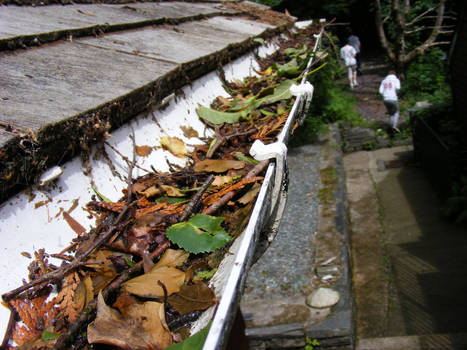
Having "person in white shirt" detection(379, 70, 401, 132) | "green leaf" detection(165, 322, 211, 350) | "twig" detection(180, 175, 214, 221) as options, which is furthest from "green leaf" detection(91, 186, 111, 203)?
"person in white shirt" detection(379, 70, 401, 132)

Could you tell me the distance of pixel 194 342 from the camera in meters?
0.72

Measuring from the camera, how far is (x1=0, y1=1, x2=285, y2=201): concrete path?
1.03m

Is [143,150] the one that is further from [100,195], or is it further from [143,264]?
[143,264]

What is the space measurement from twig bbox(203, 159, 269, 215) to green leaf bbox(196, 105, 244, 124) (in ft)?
2.29

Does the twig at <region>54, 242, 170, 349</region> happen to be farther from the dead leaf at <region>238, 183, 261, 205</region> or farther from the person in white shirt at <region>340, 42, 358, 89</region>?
the person in white shirt at <region>340, 42, 358, 89</region>

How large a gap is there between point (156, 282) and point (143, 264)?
4.5 inches

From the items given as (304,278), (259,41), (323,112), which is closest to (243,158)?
(259,41)

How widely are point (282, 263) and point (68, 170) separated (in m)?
5.25

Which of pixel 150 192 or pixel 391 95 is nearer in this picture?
pixel 150 192

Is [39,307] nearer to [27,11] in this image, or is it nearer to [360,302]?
[27,11]

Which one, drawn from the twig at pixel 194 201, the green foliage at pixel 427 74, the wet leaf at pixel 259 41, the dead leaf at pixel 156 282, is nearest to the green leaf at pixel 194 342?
the dead leaf at pixel 156 282

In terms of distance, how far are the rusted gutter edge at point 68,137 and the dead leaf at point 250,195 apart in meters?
0.52

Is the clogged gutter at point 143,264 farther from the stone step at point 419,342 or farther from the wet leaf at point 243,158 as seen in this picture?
the stone step at point 419,342

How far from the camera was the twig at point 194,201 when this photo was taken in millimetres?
1206
